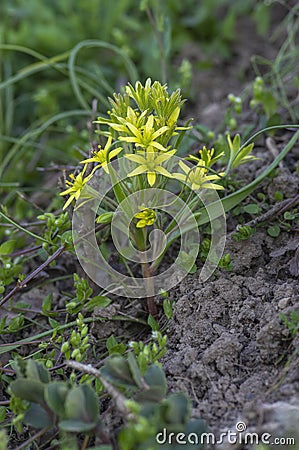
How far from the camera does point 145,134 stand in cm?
147

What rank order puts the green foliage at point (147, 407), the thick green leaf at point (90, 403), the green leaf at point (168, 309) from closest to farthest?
the green foliage at point (147, 407) → the thick green leaf at point (90, 403) → the green leaf at point (168, 309)

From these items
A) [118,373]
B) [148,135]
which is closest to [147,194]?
[148,135]

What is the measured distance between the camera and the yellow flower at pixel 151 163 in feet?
4.85

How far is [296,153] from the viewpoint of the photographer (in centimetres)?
217

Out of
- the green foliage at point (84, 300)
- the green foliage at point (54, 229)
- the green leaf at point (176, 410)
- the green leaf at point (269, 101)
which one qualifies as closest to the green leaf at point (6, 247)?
the green foliage at point (54, 229)

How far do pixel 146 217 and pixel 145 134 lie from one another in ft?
0.74

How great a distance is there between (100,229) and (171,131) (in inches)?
17.8

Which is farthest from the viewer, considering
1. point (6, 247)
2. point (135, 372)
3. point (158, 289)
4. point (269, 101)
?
point (269, 101)

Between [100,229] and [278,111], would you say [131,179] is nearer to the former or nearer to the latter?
[100,229]

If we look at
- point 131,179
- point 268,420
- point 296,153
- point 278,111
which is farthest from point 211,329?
point 278,111

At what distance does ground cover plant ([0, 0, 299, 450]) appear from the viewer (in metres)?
1.33

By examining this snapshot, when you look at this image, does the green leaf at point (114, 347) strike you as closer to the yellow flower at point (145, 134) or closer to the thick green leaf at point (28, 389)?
the thick green leaf at point (28, 389)

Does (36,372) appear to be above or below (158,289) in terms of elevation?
below

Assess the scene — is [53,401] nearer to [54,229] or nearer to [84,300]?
[84,300]
